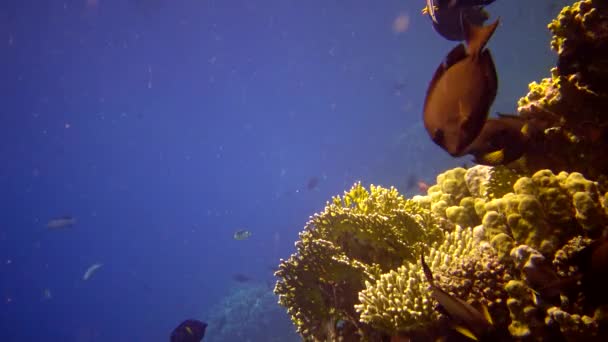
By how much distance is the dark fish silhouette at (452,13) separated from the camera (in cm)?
329

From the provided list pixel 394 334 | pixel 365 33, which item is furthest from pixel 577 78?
pixel 365 33

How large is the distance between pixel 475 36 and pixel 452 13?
6.86ft

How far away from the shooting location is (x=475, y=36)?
5.38 feet

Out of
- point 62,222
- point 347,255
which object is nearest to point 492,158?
point 347,255

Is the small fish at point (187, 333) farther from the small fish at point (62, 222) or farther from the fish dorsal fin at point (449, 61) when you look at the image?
the small fish at point (62, 222)

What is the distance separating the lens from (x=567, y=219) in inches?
92.1

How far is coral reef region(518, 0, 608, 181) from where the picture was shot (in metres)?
2.81

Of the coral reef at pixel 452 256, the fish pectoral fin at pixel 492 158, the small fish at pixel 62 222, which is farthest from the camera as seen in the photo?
the small fish at pixel 62 222

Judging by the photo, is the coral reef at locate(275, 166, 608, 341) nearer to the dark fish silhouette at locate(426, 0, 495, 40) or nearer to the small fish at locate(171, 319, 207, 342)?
the dark fish silhouette at locate(426, 0, 495, 40)

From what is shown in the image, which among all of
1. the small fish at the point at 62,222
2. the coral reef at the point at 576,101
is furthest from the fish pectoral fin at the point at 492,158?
the small fish at the point at 62,222

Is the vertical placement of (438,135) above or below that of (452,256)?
above

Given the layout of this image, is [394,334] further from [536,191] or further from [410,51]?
[410,51]

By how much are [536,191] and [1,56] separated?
40.5 meters

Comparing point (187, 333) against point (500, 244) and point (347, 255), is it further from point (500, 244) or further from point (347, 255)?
Result: point (500, 244)
